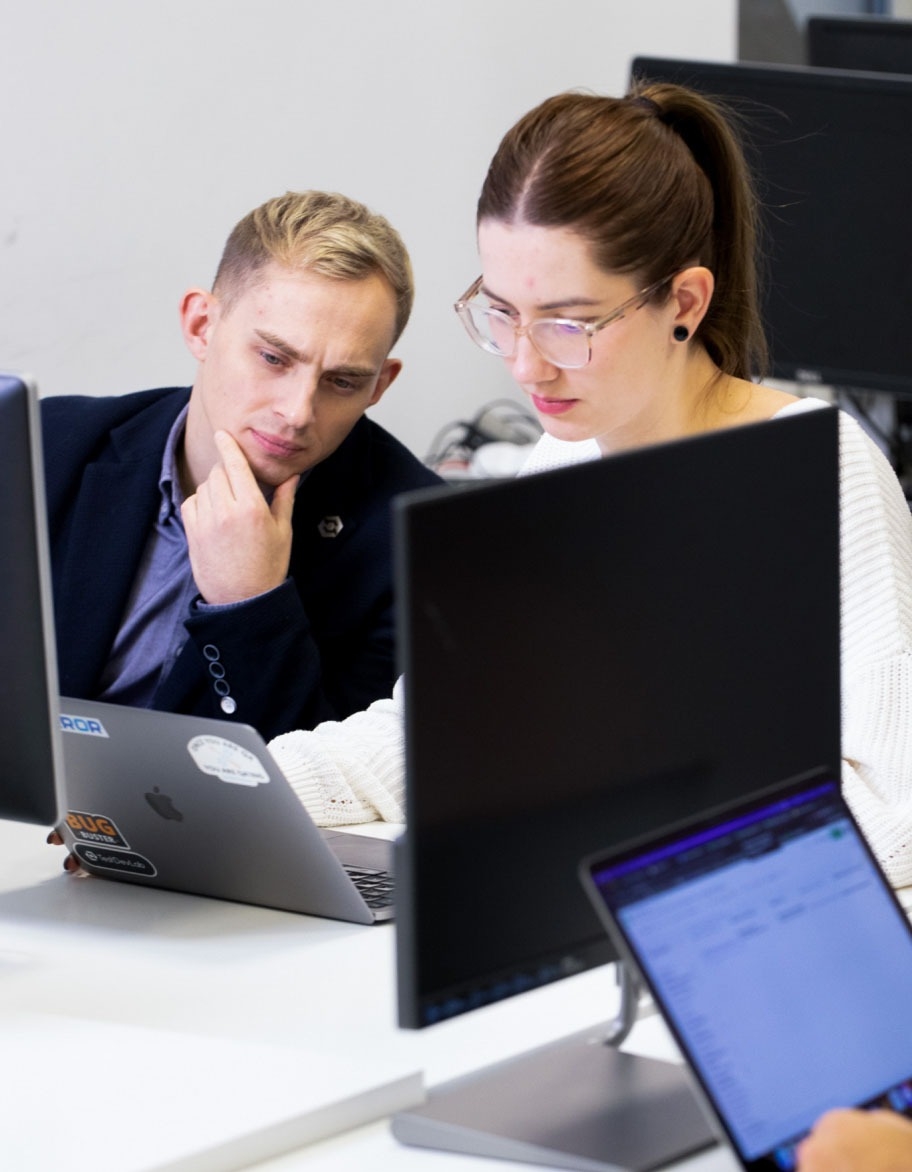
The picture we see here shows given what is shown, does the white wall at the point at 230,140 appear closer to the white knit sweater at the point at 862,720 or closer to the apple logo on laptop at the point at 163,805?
the white knit sweater at the point at 862,720

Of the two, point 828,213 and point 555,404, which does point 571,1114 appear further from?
point 828,213

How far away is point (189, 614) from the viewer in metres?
1.93

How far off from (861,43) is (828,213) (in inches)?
22.3

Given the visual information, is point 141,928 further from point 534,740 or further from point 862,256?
point 862,256

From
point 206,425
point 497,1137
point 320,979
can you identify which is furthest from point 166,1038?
point 206,425

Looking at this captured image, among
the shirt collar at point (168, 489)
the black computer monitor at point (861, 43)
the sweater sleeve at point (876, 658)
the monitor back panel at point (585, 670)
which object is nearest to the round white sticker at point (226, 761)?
the monitor back panel at point (585, 670)

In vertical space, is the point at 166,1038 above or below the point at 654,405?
below

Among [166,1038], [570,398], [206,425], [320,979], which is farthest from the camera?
[206,425]

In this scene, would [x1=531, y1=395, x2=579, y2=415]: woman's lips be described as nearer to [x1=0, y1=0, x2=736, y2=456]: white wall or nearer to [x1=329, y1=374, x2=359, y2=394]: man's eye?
[x1=329, y1=374, x2=359, y2=394]: man's eye

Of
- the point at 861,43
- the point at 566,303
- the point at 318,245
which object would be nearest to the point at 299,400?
the point at 318,245

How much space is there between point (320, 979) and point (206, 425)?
900mm

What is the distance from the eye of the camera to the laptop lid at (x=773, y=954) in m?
0.95

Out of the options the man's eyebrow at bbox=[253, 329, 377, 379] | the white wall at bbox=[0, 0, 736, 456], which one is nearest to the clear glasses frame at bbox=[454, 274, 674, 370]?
the man's eyebrow at bbox=[253, 329, 377, 379]

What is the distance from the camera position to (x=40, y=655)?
1.29 meters
